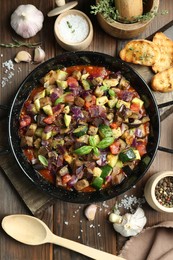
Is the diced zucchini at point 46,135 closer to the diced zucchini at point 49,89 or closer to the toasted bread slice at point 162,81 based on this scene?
the diced zucchini at point 49,89

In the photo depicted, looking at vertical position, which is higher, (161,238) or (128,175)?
(128,175)

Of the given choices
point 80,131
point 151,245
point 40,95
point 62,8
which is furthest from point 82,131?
point 151,245

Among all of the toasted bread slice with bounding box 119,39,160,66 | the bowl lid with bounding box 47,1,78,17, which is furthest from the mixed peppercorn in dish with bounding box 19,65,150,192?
the bowl lid with bounding box 47,1,78,17

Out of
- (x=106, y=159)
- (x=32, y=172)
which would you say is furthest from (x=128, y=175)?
(x=32, y=172)

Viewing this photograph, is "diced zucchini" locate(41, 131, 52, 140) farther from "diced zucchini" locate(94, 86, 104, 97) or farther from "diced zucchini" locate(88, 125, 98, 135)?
"diced zucchini" locate(94, 86, 104, 97)

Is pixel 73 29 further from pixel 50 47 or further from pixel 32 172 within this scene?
pixel 32 172
